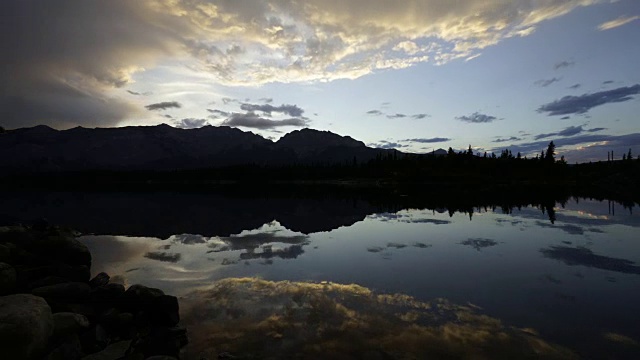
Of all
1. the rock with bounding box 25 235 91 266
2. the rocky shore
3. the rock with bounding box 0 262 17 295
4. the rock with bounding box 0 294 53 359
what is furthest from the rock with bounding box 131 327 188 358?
the rock with bounding box 25 235 91 266

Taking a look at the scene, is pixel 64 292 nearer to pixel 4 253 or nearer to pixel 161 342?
pixel 4 253

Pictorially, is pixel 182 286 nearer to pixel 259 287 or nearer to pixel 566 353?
pixel 259 287

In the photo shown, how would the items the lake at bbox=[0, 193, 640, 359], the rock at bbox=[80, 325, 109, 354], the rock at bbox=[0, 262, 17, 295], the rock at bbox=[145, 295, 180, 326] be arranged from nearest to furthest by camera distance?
the lake at bbox=[0, 193, 640, 359] < the rock at bbox=[80, 325, 109, 354] < the rock at bbox=[0, 262, 17, 295] < the rock at bbox=[145, 295, 180, 326]

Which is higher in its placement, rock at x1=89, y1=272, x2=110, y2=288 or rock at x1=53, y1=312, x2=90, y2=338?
rock at x1=53, y1=312, x2=90, y2=338

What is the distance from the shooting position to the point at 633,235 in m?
33.4

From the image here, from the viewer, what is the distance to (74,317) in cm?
1281

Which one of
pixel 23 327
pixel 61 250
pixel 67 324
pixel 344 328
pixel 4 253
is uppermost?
pixel 4 253

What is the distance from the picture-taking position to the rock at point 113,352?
11.7 metres

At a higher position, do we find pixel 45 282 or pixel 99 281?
pixel 45 282

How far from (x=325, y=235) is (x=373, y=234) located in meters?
4.94

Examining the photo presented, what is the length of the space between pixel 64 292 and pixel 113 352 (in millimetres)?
5078

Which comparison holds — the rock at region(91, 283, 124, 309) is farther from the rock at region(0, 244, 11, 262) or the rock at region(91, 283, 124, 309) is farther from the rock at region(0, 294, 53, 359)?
the rock at region(0, 244, 11, 262)

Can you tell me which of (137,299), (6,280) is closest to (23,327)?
(137,299)

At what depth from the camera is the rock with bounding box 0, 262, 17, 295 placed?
14.1 meters
